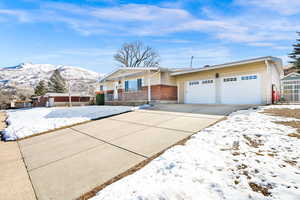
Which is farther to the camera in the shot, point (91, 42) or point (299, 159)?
point (91, 42)

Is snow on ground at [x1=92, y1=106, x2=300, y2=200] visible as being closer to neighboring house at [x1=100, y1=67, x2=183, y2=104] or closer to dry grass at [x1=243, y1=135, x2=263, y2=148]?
dry grass at [x1=243, y1=135, x2=263, y2=148]

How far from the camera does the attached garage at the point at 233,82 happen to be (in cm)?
899

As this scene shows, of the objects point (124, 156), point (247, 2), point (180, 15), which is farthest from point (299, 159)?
point (180, 15)

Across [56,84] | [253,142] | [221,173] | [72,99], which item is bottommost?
[221,173]

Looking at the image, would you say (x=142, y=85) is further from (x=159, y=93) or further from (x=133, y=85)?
(x=159, y=93)

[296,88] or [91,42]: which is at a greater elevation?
[91,42]

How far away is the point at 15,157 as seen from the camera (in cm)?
419

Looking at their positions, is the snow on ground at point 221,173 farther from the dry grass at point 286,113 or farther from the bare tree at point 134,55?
the bare tree at point 134,55

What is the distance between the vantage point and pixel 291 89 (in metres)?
11.5

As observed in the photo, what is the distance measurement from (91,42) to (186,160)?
18.2m

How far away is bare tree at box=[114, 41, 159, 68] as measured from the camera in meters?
32.1

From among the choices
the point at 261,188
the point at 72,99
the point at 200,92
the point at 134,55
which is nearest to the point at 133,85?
the point at 200,92

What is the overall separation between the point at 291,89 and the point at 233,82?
18.2 ft

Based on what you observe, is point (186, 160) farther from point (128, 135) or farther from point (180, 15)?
point (180, 15)
